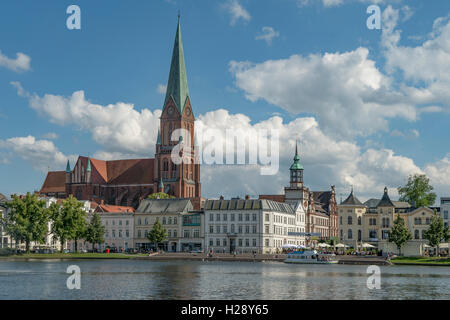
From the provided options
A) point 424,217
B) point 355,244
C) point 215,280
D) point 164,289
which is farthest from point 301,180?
point 164,289

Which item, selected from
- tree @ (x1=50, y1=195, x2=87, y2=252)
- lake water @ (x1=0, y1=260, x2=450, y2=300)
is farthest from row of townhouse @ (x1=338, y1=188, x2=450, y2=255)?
lake water @ (x1=0, y1=260, x2=450, y2=300)

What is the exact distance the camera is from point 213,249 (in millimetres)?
144750

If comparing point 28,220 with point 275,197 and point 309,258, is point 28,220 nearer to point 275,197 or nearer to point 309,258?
point 309,258

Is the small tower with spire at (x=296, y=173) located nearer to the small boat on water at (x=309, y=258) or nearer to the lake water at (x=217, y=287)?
the small boat on water at (x=309, y=258)

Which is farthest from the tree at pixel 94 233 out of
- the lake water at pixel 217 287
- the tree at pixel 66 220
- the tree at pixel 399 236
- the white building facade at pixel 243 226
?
the lake water at pixel 217 287

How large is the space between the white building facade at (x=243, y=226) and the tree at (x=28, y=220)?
34597 millimetres

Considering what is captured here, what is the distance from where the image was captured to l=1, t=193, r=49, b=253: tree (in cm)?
12312

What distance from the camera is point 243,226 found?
469ft

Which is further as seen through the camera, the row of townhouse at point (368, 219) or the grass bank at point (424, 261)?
the row of townhouse at point (368, 219)

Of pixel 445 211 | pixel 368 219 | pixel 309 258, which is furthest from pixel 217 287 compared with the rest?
pixel 368 219

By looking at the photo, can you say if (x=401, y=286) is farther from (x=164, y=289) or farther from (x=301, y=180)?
(x=301, y=180)

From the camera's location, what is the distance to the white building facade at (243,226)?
142m

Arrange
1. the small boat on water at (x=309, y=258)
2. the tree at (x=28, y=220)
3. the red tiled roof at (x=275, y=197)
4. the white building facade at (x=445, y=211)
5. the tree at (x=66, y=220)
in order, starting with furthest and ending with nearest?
1. the red tiled roof at (x=275, y=197)
2. the white building facade at (x=445, y=211)
3. the tree at (x=66, y=220)
4. the tree at (x=28, y=220)
5. the small boat on water at (x=309, y=258)
